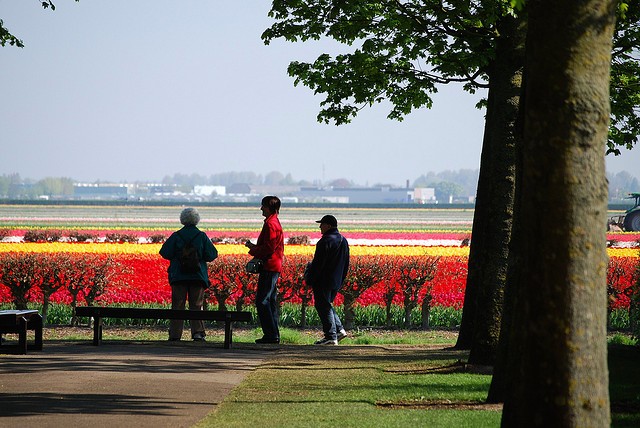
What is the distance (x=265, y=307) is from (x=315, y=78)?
398 cm

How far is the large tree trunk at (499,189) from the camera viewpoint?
13.1 meters

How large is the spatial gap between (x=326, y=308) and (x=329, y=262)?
0.70 metres

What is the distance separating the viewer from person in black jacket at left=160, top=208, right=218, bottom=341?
15.8 meters

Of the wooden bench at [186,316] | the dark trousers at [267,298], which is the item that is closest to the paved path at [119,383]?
the wooden bench at [186,316]

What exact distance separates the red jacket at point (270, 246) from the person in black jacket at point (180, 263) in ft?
2.33

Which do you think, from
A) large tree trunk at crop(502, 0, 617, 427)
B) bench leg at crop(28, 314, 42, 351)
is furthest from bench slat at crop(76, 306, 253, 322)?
large tree trunk at crop(502, 0, 617, 427)

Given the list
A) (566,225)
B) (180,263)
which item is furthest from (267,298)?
(566,225)

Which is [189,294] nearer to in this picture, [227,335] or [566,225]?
[227,335]

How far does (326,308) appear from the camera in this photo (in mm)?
16141

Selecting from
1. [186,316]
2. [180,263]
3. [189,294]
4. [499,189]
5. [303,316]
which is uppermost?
[499,189]

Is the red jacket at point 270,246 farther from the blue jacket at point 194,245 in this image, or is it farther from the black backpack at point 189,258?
the black backpack at point 189,258

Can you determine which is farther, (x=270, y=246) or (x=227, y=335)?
(x=270, y=246)

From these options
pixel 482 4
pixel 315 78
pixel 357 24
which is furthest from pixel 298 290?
pixel 482 4

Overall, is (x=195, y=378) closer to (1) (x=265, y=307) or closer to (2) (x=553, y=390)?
(1) (x=265, y=307)
